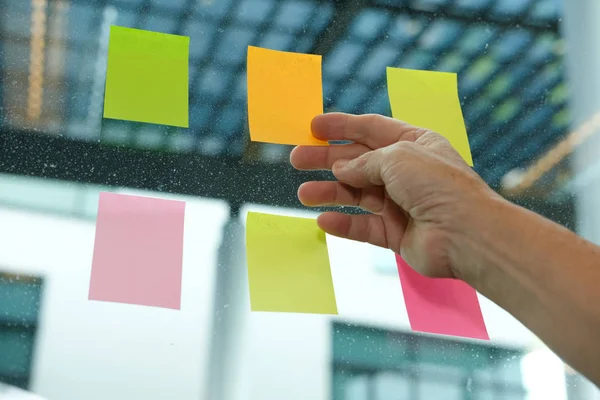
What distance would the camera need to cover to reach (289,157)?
915 mm

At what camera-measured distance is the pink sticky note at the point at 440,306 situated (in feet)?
2.74

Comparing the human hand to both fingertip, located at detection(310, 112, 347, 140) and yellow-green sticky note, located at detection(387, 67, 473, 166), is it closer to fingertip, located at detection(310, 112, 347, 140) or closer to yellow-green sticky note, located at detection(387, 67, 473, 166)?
fingertip, located at detection(310, 112, 347, 140)

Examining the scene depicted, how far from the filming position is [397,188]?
0.76m

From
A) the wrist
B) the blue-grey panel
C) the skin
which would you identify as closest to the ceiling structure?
the blue-grey panel

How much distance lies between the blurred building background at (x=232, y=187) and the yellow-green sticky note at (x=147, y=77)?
0.02m

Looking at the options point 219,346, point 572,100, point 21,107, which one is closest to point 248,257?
point 219,346

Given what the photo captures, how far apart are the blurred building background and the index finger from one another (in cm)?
8

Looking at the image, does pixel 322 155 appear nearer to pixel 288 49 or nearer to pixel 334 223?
pixel 334 223

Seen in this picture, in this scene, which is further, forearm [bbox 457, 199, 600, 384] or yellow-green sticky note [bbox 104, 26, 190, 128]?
yellow-green sticky note [bbox 104, 26, 190, 128]

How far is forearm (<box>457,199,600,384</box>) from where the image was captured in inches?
24.5

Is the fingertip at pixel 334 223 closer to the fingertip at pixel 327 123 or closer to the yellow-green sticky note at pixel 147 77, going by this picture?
the fingertip at pixel 327 123

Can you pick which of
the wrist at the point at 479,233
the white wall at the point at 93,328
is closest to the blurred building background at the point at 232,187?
the white wall at the point at 93,328

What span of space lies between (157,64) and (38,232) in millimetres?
279

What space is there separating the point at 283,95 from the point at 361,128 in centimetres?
12
